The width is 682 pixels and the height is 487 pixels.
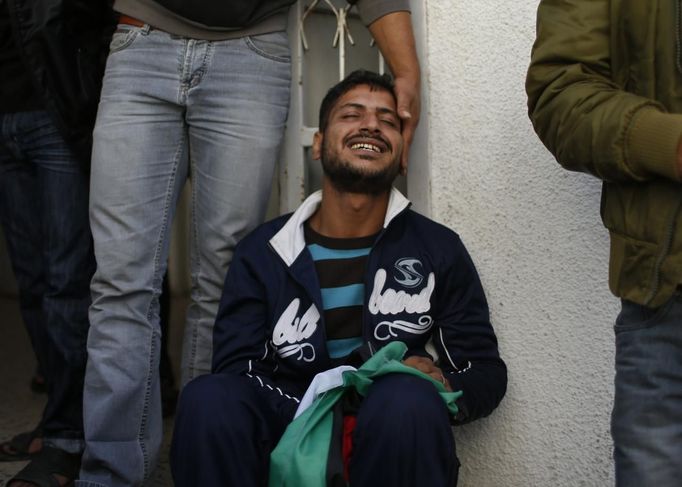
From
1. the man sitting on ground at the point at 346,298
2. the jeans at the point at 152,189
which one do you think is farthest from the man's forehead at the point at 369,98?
the jeans at the point at 152,189

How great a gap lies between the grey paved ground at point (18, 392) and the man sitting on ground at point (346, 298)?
0.84m

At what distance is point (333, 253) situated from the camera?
2.79 m

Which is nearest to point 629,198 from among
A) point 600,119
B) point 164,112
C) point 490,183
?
point 600,119

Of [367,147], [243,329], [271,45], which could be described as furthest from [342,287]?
[271,45]

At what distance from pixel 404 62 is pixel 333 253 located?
0.65 meters

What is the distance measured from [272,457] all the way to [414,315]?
628 millimetres

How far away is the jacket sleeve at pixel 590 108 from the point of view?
175 centimetres

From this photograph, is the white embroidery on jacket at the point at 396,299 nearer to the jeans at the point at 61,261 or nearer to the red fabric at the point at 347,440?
the red fabric at the point at 347,440

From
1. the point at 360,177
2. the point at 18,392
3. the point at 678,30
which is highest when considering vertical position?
the point at 678,30

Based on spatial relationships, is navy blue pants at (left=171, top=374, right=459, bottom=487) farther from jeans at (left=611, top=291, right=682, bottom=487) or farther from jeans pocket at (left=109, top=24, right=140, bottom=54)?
jeans pocket at (left=109, top=24, right=140, bottom=54)

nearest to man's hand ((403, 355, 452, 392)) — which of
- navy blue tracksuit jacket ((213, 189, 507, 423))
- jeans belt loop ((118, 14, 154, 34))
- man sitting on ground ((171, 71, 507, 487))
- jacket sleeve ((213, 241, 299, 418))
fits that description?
man sitting on ground ((171, 71, 507, 487))

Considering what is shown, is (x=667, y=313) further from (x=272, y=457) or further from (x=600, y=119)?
(x=272, y=457)

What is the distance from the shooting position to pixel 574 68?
191cm

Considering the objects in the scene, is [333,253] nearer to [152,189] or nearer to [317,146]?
[317,146]
